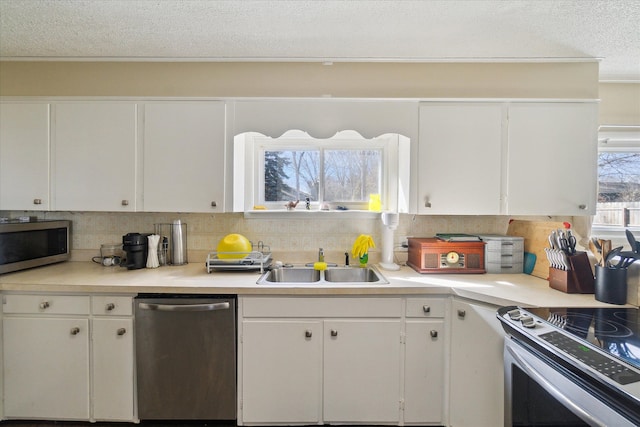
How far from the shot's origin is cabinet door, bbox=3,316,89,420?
64.7 inches

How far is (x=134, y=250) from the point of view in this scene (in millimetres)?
1981

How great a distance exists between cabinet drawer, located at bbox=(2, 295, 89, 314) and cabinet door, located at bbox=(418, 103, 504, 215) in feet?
7.43

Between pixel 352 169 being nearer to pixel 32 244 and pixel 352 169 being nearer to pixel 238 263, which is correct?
pixel 238 263

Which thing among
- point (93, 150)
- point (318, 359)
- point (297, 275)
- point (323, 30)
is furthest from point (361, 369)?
point (93, 150)

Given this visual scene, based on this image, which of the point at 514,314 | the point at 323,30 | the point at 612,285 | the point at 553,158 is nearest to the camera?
the point at 514,314

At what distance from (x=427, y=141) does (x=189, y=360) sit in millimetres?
2096

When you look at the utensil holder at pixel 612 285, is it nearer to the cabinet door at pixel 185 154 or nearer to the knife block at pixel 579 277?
the knife block at pixel 579 277

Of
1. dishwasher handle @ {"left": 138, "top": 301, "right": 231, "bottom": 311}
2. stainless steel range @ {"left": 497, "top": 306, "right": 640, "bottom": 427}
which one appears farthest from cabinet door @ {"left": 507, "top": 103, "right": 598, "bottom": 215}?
dishwasher handle @ {"left": 138, "top": 301, "right": 231, "bottom": 311}

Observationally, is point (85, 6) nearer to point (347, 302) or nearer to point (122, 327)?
point (122, 327)

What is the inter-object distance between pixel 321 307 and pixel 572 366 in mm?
1109

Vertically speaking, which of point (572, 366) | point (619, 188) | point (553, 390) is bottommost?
point (553, 390)

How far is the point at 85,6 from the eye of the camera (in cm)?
155

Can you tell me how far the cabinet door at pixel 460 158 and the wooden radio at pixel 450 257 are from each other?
0.78 ft

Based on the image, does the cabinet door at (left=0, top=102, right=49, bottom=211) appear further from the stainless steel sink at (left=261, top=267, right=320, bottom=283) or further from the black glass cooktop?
the black glass cooktop
